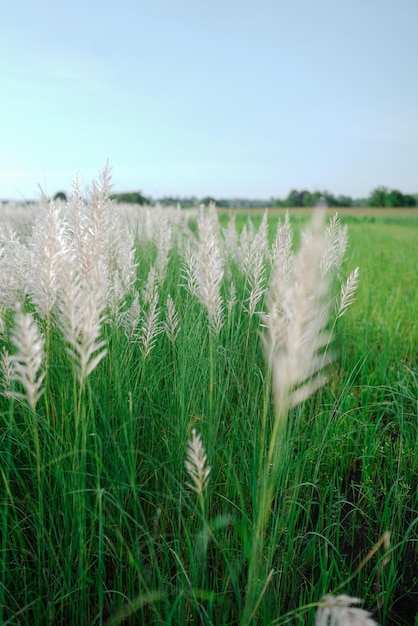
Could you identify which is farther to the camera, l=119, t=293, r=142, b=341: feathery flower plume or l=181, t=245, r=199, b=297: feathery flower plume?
l=181, t=245, r=199, b=297: feathery flower plume

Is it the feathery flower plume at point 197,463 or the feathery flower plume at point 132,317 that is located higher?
the feathery flower plume at point 132,317

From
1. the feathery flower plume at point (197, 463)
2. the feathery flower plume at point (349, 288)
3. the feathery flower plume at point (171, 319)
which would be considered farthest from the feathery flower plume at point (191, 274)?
the feathery flower plume at point (197, 463)

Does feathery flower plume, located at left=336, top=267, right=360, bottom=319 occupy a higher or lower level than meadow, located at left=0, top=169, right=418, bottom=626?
higher

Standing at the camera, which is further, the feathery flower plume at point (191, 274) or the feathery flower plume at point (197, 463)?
the feathery flower plume at point (191, 274)

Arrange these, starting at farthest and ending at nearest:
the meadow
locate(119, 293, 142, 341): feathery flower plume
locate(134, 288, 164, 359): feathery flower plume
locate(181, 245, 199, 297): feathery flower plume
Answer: locate(181, 245, 199, 297): feathery flower plume < locate(119, 293, 142, 341): feathery flower plume < locate(134, 288, 164, 359): feathery flower plume < the meadow

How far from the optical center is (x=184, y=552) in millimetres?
1682

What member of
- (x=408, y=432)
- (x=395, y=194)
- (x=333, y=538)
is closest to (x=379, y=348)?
(x=408, y=432)

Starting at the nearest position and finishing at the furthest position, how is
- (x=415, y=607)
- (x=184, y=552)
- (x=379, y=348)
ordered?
(x=184, y=552) → (x=415, y=607) → (x=379, y=348)

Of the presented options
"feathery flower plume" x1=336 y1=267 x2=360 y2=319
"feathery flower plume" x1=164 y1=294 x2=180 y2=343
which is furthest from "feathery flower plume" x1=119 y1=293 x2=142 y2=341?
"feathery flower plume" x1=336 y1=267 x2=360 y2=319

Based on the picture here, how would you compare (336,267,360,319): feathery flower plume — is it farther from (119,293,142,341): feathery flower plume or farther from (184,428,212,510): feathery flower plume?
(184,428,212,510): feathery flower plume

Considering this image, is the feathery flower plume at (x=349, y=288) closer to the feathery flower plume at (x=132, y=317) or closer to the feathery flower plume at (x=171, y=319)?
the feathery flower plume at (x=171, y=319)

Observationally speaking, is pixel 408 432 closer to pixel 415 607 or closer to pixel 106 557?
pixel 415 607

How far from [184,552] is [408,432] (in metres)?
1.39

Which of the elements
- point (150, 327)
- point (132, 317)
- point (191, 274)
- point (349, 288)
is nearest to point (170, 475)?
point (150, 327)
